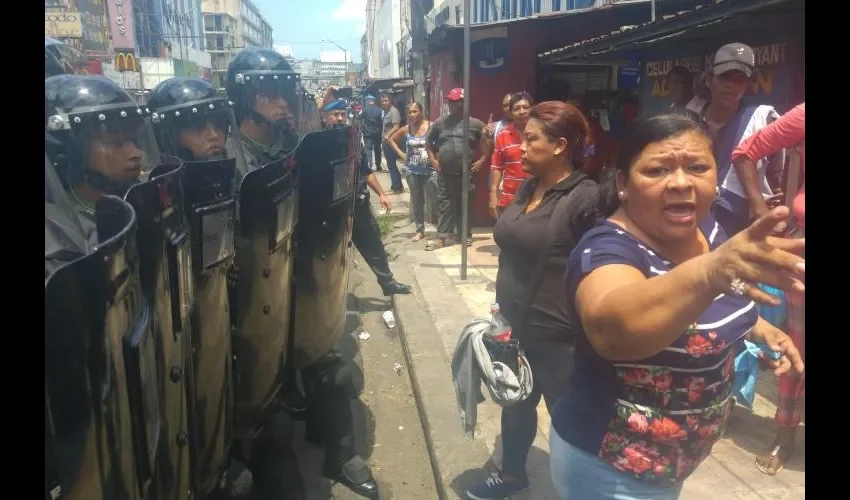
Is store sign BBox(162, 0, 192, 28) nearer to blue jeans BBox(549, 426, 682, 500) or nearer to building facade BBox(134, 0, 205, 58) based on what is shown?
building facade BBox(134, 0, 205, 58)

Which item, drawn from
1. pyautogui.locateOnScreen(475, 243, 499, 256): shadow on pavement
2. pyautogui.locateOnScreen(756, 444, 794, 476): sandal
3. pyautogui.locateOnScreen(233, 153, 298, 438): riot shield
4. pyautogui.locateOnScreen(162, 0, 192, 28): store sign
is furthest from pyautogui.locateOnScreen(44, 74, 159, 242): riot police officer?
pyautogui.locateOnScreen(162, 0, 192, 28): store sign

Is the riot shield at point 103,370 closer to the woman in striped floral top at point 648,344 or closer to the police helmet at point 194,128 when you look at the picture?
the woman in striped floral top at point 648,344

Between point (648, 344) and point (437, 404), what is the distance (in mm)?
2755

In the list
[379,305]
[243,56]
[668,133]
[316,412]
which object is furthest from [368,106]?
[668,133]

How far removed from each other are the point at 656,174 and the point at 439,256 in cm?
597

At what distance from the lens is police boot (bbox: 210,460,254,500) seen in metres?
2.55

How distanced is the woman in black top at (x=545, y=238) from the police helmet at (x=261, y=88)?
1.68m

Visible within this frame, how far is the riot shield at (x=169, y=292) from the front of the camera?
1.66 m

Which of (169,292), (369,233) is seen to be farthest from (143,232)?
(369,233)

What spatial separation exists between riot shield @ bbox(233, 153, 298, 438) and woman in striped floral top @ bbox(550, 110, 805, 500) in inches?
48.5

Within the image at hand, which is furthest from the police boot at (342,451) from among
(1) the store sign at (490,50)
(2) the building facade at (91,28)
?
(2) the building facade at (91,28)

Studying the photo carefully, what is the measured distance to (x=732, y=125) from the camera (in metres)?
3.34

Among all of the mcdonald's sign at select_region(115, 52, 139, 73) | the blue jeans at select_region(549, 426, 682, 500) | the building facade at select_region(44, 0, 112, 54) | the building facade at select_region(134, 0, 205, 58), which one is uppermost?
the building facade at select_region(134, 0, 205, 58)

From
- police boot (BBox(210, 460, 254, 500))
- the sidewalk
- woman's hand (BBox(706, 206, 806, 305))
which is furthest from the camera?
the sidewalk
